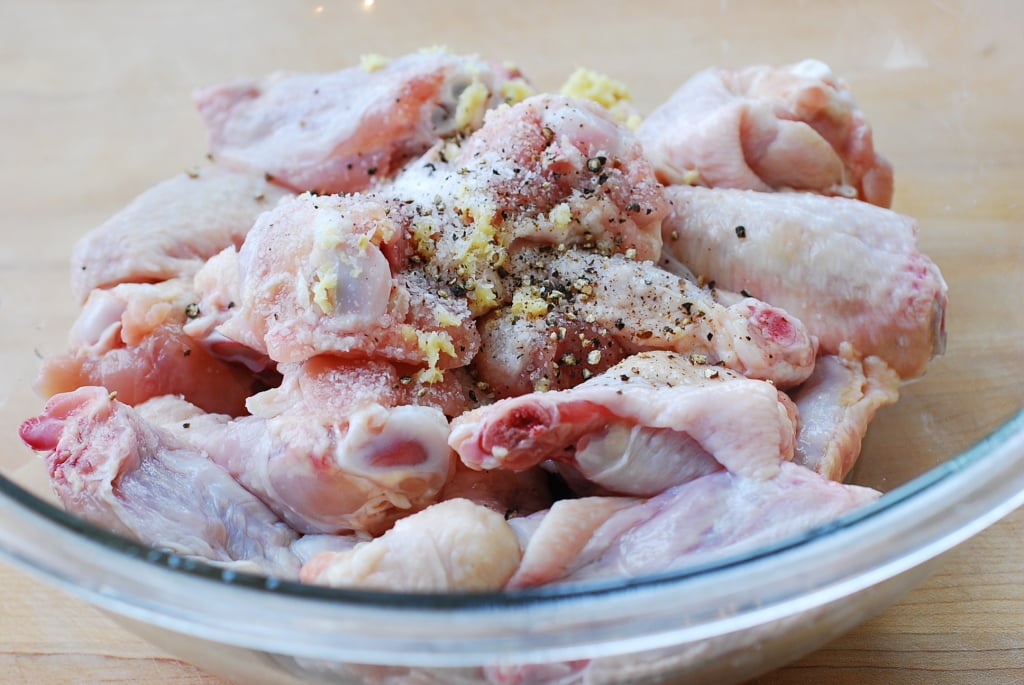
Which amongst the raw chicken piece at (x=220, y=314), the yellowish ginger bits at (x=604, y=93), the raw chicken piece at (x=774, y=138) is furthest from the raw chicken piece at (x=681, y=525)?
the yellowish ginger bits at (x=604, y=93)

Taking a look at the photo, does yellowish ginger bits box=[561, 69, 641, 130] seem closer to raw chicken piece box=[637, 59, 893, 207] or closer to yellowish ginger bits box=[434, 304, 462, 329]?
raw chicken piece box=[637, 59, 893, 207]

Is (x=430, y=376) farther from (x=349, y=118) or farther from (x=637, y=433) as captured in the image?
(x=349, y=118)

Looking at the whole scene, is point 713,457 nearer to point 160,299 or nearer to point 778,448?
point 778,448

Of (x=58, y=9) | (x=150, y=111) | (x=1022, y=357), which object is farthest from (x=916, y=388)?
(x=58, y=9)

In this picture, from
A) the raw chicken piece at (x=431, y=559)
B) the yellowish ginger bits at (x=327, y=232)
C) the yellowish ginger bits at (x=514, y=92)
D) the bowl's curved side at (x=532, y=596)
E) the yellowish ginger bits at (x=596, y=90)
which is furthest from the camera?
the yellowish ginger bits at (x=596, y=90)

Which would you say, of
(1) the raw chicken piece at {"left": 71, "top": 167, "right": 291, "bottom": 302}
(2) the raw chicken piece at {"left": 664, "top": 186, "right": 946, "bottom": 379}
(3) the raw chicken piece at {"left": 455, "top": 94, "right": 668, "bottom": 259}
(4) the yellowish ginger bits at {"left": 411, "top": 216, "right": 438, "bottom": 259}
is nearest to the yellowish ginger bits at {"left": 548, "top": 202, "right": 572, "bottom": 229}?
(3) the raw chicken piece at {"left": 455, "top": 94, "right": 668, "bottom": 259}

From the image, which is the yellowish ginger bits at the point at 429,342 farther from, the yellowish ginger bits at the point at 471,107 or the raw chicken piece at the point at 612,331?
the yellowish ginger bits at the point at 471,107

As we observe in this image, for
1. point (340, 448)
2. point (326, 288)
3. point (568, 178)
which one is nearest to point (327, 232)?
point (326, 288)
